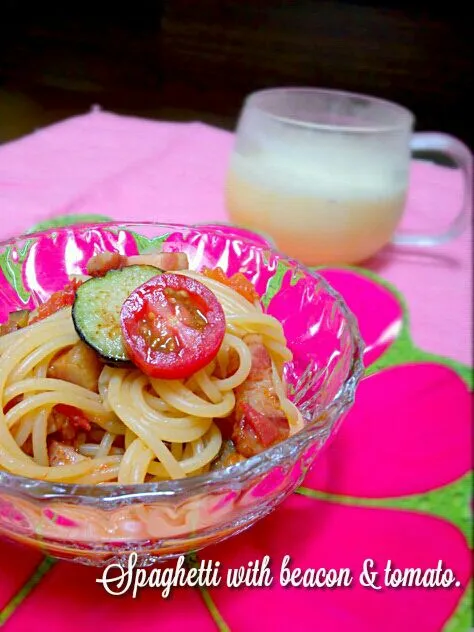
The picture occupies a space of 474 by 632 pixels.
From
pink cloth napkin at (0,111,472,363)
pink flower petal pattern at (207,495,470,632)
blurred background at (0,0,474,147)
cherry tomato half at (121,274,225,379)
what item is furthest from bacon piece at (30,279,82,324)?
blurred background at (0,0,474,147)

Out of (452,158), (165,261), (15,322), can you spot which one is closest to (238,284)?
(165,261)

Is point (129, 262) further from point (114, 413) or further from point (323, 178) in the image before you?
point (323, 178)

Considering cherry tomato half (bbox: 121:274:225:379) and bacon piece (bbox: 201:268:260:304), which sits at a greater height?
cherry tomato half (bbox: 121:274:225:379)

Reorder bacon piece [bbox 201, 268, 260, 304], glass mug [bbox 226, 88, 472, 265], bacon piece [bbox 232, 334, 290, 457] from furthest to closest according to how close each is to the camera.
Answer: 1. glass mug [bbox 226, 88, 472, 265]
2. bacon piece [bbox 201, 268, 260, 304]
3. bacon piece [bbox 232, 334, 290, 457]

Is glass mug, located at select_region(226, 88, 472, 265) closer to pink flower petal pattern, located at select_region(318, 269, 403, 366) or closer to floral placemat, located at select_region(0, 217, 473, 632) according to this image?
pink flower petal pattern, located at select_region(318, 269, 403, 366)

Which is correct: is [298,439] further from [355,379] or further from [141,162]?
[141,162]
